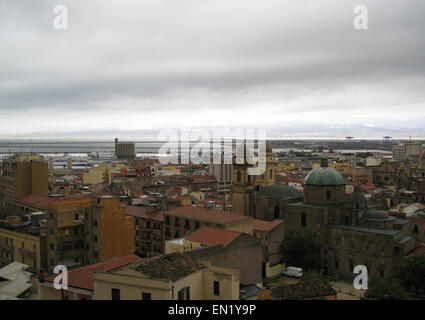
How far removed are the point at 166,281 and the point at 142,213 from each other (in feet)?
86.6

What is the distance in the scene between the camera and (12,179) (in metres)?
51.9

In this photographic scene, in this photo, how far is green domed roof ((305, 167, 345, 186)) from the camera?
40875mm

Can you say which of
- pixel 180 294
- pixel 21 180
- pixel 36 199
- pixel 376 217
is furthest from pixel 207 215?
pixel 21 180

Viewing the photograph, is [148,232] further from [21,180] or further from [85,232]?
[21,180]

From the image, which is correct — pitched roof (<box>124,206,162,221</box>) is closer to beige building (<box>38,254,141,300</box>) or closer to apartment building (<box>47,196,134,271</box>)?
apartment building (<box>47,196,134,271</box>)

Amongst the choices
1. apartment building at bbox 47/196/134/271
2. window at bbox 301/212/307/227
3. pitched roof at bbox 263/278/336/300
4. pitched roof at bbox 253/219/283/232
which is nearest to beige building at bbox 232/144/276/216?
pitched roof at bbox 253/219/283/232

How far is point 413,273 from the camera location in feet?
99.9

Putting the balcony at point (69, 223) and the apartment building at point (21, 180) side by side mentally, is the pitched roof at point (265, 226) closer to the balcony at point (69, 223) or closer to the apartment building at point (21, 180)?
the balcony at point (69, 223)

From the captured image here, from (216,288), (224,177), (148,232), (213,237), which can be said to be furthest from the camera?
(224,177)

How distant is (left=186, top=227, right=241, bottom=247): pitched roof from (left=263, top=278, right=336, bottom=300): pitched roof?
7.16 meters

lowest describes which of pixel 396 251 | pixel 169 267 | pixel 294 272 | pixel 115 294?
pixel 294 272
